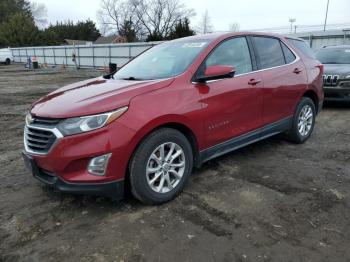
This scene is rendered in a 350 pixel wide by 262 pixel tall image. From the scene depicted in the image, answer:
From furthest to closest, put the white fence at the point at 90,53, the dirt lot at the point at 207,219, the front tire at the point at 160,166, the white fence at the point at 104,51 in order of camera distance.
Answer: the white fence at the point at 90,53, the white fence at the point at 104,51, the front tire at the point at 160,166, the dirt lot at the point at 207,219

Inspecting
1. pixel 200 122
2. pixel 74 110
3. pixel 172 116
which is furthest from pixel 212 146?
pixel 74 110

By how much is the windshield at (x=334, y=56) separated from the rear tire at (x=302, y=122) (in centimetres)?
434

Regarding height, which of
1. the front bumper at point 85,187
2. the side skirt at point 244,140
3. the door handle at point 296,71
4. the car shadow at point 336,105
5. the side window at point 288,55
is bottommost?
the car shadow at point 336,105

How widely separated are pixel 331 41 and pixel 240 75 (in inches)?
618

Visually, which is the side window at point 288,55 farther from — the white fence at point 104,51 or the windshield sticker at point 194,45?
the white fence at point 104,51

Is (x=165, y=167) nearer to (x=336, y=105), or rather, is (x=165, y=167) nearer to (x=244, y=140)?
(x=244, y=140)

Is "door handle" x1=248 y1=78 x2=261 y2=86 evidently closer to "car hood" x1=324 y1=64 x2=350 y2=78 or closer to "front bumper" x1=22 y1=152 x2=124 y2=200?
"front bumper" x1=22 y1=152 x2=124 y2=200

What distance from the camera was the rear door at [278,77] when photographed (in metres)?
4.99

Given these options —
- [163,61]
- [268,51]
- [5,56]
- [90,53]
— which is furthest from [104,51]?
[163,61]

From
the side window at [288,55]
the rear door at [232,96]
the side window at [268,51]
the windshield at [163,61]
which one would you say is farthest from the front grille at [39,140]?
the side window at [288,55]

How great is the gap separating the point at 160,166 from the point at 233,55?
180 cm

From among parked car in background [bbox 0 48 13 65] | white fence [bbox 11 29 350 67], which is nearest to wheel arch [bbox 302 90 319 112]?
white fence [bbox 11 29 350 67]

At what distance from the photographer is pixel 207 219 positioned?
139 inches

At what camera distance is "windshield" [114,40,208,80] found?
13.9ft
